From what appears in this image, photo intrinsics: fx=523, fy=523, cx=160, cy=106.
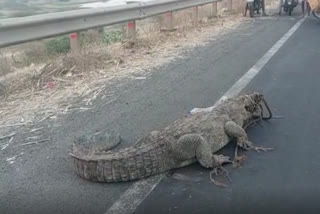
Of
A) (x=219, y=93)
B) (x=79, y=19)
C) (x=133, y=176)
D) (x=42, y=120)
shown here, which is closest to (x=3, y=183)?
(x=133, y=176)

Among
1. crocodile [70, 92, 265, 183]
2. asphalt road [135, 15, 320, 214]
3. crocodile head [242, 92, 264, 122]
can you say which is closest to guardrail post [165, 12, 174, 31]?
asphalt road [135, 15, 320, 214]

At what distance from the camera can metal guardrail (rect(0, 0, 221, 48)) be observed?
719 cm

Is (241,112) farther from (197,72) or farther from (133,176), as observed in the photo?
(197,72)

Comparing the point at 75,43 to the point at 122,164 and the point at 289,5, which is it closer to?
the point at 122,164

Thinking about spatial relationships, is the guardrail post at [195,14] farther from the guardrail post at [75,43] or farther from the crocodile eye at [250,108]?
the crocodile eye at [250,108]

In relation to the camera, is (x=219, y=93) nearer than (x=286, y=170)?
No

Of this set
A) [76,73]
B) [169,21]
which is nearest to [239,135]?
[76,73]

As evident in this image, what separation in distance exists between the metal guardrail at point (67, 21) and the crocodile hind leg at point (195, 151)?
142 inches

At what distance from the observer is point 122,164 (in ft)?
13.8

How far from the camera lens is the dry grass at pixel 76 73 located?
252 inches

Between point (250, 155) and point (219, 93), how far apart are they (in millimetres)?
2064

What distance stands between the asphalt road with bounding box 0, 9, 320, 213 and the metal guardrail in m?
1.56

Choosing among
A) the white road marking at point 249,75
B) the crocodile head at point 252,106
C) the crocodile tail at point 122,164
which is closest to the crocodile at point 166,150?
the crocodile tail at point 122,164

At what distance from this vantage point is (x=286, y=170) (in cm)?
438
